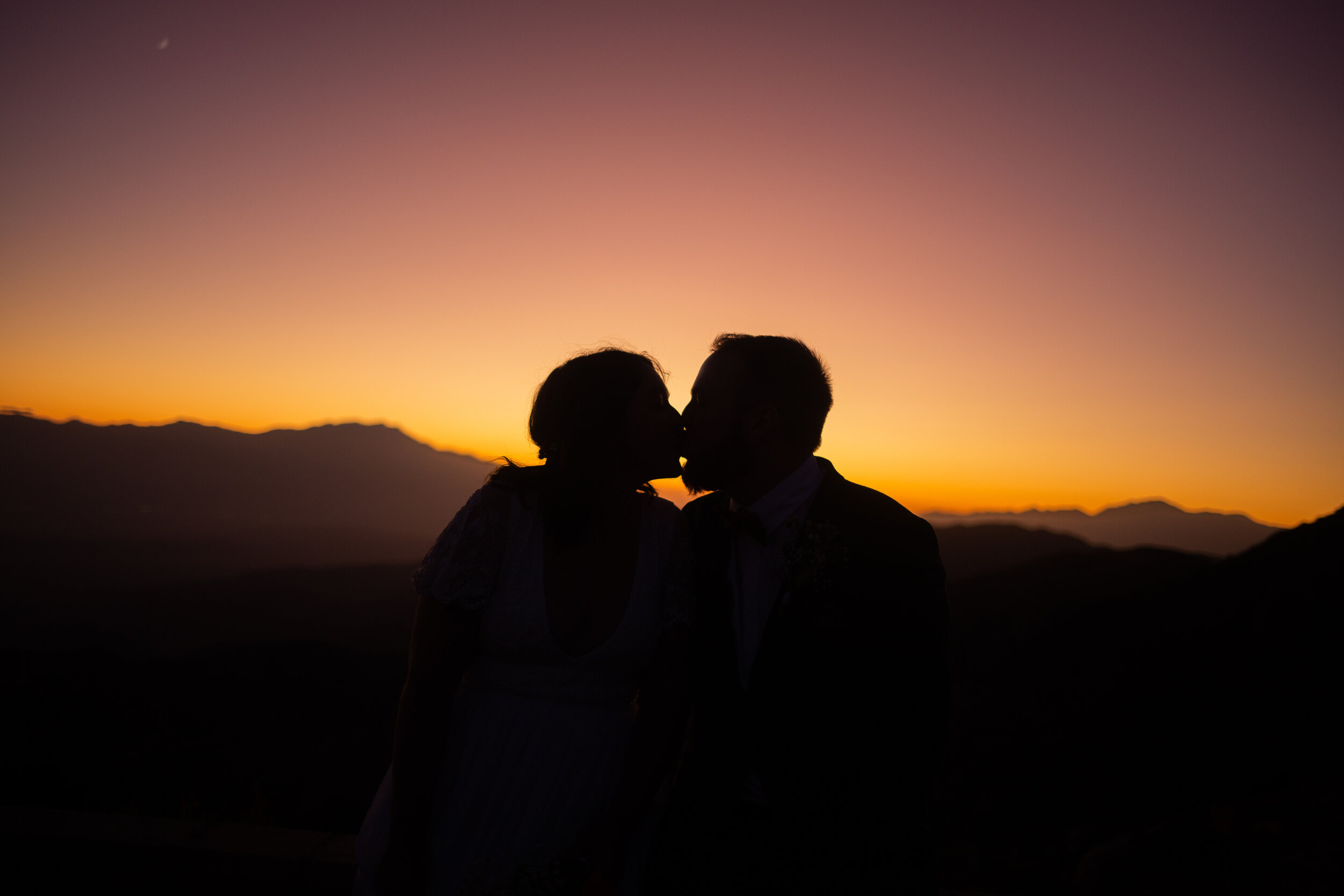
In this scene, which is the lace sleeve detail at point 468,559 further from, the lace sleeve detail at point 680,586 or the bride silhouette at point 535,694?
the lace sleeve detail at point 680,586

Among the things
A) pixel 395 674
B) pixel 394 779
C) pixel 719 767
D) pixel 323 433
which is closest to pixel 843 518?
pixel 719 767

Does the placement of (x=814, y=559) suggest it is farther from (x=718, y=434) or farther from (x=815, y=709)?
(x=718, y=434)

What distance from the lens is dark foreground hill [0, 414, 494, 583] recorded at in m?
10.2

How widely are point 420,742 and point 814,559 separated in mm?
1396

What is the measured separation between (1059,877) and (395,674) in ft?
27.8

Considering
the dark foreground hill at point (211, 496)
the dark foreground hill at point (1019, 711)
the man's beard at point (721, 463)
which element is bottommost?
the dark foreground hill at point (1019, 711)

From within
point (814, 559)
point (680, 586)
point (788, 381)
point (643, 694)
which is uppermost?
point (788, 381)

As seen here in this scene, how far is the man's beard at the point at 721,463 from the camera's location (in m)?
2.59

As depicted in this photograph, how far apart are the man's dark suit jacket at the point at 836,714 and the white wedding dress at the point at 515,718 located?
1.03ft

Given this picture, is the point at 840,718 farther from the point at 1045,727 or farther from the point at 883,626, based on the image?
the point at 1045,727

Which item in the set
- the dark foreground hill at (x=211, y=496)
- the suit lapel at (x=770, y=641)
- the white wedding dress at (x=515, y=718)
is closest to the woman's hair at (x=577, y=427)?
the white wedding dress at (x=515, y=718)

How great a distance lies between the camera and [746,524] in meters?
2.39

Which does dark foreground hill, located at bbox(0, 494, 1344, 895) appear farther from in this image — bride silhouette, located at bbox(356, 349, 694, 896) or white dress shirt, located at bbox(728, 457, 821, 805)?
bride silhouette, located at bbox(356, 349, 694, 896)

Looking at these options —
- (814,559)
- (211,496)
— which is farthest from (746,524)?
(211,496)
